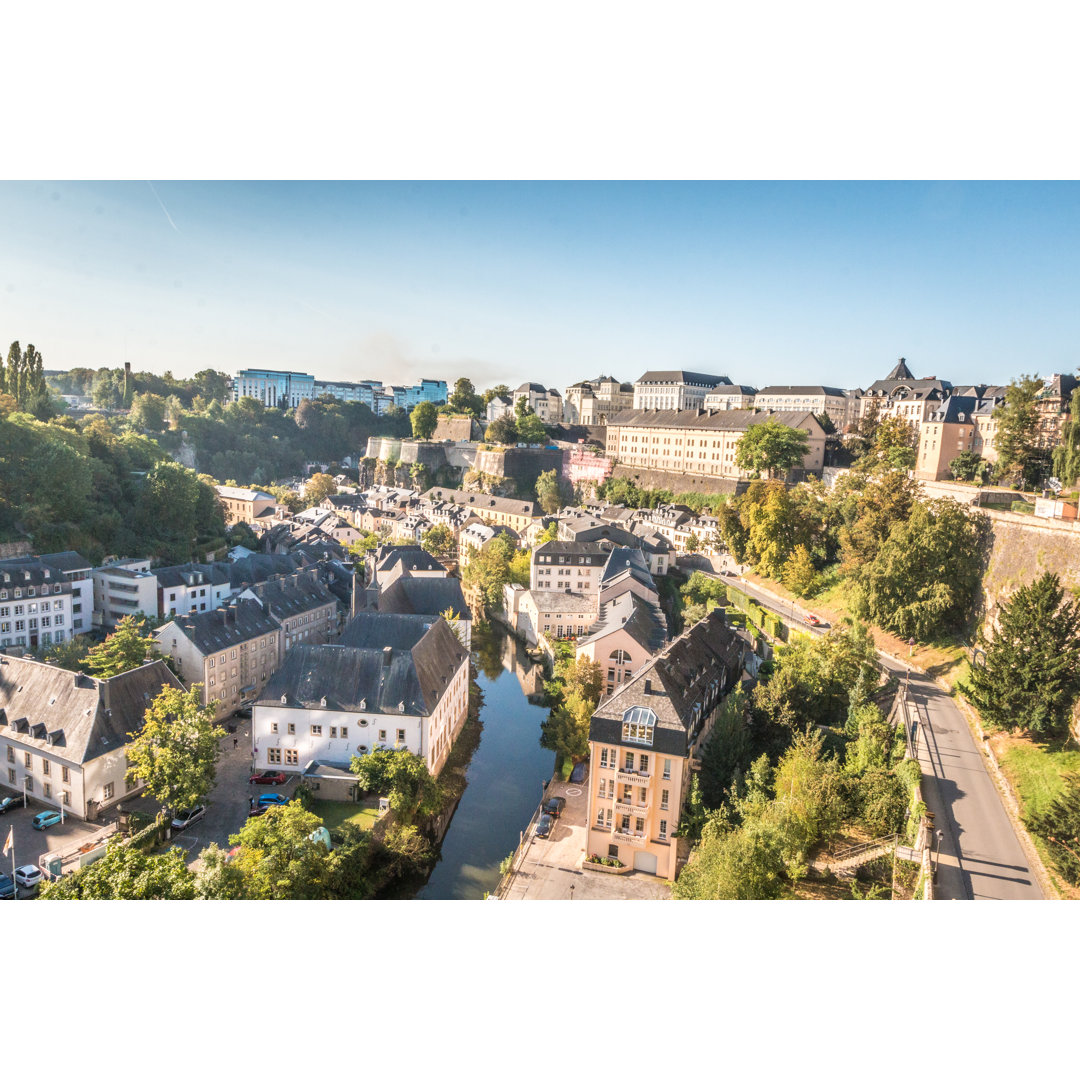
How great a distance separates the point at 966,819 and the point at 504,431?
2942cm

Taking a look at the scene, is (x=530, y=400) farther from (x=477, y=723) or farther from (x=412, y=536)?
(x=477, y=723)

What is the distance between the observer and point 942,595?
11.7m

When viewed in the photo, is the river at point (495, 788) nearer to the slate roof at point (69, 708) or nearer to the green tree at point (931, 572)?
the slate roof at point (69, 708)

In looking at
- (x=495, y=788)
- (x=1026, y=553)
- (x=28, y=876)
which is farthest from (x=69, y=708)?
(x=1026, y=553)

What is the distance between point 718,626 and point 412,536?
54.1 feet

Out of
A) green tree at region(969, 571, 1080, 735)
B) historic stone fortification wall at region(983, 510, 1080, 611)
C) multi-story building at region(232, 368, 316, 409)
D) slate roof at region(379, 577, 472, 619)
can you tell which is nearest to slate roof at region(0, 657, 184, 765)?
slate roof at region(379, 577, 472, 619)

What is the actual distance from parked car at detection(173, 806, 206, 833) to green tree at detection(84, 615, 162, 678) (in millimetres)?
3447

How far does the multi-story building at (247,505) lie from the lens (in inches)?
1177

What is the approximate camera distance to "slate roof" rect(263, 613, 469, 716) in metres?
10.0

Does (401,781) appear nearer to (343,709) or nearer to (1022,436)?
(343,709)

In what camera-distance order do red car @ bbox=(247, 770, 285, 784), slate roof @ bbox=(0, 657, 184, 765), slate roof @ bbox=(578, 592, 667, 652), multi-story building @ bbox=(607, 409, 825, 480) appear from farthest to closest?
multi-story building @ bbox=(607, 409, 825, 480)
slate roof @ bbox=(578, 592, 667, 652)
red car @ bbox=(247, 770, 285, 784)
slate roof @ bbox=(0, 657, 184, 765)

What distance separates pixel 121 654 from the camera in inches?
463

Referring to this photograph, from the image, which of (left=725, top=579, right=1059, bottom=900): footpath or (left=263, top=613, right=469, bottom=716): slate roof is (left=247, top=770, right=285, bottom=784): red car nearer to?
(left=263, top=613, right=469, bottom=716): slate roof

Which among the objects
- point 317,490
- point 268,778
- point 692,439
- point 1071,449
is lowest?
point 268,778
